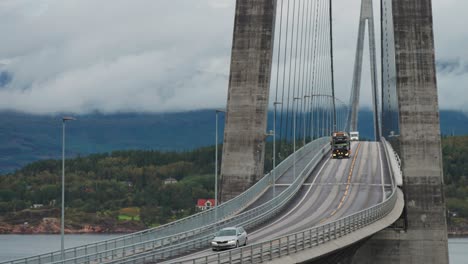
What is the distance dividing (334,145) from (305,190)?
142ft

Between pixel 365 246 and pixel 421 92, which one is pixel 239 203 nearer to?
pixel 365 246

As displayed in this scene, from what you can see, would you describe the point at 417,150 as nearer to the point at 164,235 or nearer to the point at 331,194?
the point at 331,194

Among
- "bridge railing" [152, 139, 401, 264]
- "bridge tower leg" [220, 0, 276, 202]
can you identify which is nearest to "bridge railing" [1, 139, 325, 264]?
"bridge tower leg" [220, 0, 276, 202]

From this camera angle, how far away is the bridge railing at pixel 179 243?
49969mm

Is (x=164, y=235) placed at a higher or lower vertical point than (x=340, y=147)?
lower

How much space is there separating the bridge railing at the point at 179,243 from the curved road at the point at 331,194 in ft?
2.95

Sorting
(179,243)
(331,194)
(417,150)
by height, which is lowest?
(179,243)

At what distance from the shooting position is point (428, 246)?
84.6 meters

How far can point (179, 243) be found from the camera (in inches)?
2253

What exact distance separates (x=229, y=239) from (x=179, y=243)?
311 centimetres

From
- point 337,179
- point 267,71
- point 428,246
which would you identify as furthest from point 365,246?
point 337,179

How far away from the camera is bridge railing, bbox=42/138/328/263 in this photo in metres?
50.0

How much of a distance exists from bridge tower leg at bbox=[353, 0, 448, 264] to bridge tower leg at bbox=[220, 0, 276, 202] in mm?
11172

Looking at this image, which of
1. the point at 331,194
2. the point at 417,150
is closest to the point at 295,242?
the point at 417,150
